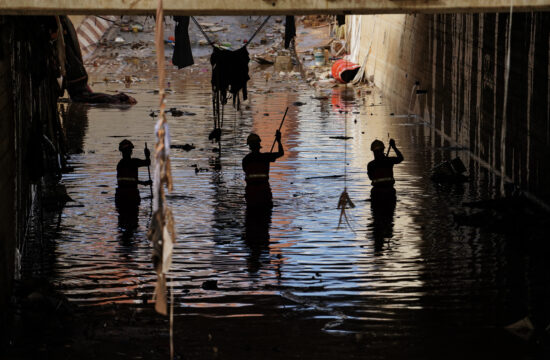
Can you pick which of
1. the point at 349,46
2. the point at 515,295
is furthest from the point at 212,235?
the point at 349,46

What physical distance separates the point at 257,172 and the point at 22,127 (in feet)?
11.7

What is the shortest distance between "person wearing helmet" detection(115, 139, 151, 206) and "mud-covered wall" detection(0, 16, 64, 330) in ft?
3.06

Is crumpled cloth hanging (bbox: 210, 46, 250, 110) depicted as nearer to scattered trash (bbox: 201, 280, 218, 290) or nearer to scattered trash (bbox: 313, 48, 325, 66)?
scattered trash (bbox: 201, 280, 218, 290)

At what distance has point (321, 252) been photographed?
1127cm

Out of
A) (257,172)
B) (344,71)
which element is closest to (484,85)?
(257,172)

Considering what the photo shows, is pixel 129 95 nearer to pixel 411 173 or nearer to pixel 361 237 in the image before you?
pixel 411 173

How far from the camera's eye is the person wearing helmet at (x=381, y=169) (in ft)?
45.1

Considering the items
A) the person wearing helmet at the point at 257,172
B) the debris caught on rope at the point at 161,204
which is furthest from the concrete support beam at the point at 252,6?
the person wearing helmet at the point at 257,172

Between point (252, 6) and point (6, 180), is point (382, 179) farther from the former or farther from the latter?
point (6, 180)

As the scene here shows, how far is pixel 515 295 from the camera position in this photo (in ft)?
30.9

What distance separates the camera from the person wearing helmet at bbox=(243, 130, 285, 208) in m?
13.6

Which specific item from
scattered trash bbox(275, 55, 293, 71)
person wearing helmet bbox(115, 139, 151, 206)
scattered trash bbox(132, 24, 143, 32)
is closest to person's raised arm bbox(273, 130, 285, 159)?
person wearing helmet bbox(115, 139, 151, 206)

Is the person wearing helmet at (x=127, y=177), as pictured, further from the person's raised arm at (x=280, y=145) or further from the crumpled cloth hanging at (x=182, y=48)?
the crumpled cloth hanging at (x=182, y=48)

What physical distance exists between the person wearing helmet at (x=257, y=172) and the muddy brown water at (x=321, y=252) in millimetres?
306
